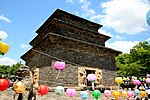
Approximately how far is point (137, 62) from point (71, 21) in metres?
17.2

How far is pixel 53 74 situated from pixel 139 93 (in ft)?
18.2

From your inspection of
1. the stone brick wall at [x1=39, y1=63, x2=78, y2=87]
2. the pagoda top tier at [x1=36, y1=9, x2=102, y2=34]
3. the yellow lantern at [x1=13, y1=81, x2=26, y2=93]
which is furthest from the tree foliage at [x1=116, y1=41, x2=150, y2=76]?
the yellow lantern at [x1=13, y1=81, x2=26, y2=93]

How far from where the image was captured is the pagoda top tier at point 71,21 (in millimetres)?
17156

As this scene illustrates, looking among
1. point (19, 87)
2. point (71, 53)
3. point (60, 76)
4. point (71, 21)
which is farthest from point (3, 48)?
point (71, 21)

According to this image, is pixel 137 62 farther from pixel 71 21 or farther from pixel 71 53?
pixel 71 53

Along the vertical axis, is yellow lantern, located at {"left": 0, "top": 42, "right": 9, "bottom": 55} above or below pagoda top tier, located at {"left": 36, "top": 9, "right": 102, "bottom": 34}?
below

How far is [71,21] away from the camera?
58.5 ft

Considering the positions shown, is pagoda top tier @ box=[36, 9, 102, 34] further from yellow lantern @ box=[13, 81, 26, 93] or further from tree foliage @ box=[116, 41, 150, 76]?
tree foliage @ box=[116, 41, 150, 76]

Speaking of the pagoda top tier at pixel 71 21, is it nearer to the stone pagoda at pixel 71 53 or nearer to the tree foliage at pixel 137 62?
the stone pagoda at pixel 71 53

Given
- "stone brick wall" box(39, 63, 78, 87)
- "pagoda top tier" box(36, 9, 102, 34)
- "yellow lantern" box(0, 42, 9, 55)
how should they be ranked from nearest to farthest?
1. "yellow lantern" box(0, 42, 9, 55)
2. "stone brick wall" box(39, 63, 78, 87)
3. "pagoda top tier" box(36, 9, 102, 34)

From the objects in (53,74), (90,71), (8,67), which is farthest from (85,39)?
(8,67)

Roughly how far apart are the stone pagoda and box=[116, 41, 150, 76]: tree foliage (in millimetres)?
13836

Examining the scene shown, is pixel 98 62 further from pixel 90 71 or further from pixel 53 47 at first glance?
pixel 53 47

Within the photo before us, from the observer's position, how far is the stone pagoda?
13992 mm
